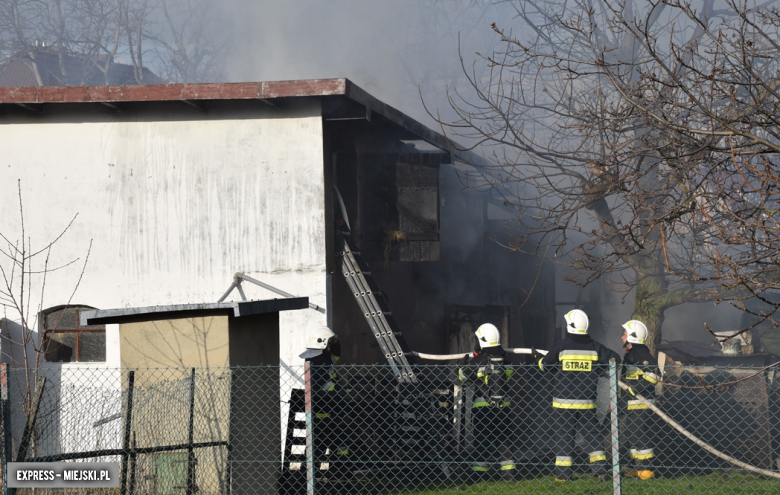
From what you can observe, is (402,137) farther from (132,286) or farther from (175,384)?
(175,384)

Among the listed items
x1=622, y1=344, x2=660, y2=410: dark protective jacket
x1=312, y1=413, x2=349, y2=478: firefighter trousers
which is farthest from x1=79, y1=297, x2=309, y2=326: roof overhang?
x1=622, y1=344, x2=660, y2=410: dark protective jacket

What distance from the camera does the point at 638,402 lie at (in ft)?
22.6

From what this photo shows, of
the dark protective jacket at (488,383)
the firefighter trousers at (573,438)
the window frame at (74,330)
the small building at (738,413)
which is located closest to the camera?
the firefighter trousers at (573,438)

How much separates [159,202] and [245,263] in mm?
1281

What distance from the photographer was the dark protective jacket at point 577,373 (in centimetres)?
704

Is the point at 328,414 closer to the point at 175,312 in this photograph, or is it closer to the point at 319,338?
the point at 319,338

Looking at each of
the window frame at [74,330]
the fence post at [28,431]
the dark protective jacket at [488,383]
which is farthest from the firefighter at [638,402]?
the window frame at [74,330]

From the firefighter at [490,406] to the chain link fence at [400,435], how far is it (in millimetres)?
22

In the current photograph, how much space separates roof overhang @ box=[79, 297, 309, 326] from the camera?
5.49 metres

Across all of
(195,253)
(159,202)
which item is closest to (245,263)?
(195,253)

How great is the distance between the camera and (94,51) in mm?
30578

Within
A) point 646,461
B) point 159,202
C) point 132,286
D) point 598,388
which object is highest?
point 159,202

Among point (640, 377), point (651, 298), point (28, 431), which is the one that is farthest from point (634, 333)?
point (28, 431)

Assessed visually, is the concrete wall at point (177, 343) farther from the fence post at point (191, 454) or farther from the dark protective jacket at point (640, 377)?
the dark protective jacket at point (640, 377)
